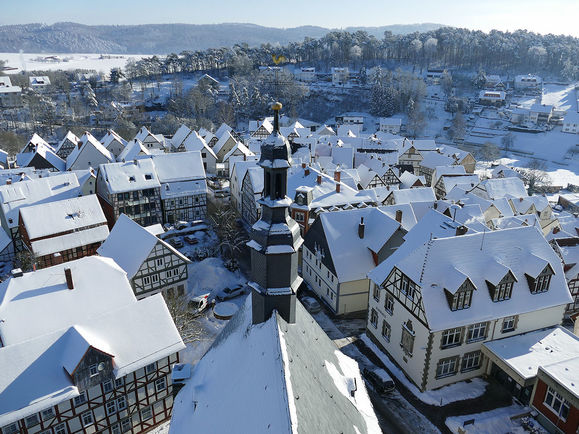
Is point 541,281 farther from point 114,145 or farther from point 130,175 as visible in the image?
point 114,145

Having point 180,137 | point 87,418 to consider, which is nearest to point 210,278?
point 87,418

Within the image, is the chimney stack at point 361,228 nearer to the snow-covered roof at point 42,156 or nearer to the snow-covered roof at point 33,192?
the snow-covered roof at point 33,192

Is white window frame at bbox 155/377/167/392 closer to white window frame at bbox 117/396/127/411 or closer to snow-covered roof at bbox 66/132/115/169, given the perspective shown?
white window frame at bbox 117/396/127/411

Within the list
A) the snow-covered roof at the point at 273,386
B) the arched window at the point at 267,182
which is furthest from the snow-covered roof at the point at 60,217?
the arched window at the point at 267,182

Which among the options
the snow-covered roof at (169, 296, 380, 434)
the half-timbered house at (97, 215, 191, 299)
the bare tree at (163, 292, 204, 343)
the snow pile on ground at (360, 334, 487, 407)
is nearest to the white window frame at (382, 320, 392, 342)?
the snow pile on ground at (360, 334, 487, 407)

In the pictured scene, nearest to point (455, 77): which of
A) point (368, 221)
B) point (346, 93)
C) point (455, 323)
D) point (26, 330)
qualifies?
→ point (346, 93)
